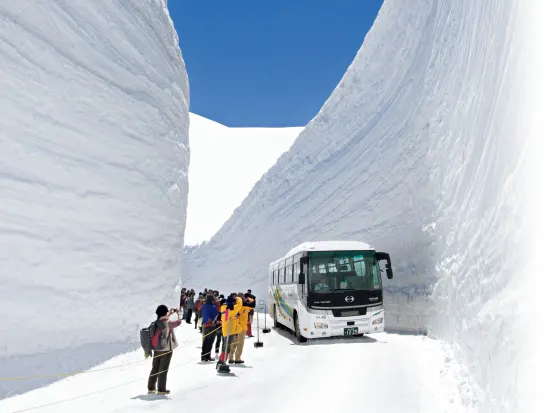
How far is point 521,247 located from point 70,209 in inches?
309

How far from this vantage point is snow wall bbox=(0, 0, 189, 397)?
8.33 metres

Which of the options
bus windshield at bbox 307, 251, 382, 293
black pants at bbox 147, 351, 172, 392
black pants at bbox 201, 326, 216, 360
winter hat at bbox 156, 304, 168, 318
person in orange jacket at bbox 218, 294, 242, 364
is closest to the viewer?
winter hat at bbox 156, 304, 168, 318

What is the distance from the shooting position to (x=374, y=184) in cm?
1991

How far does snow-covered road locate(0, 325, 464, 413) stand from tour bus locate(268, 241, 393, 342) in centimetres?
98

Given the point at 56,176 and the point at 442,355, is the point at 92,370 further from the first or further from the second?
the point at 442,355

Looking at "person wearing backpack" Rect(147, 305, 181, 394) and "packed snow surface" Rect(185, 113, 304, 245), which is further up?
"packed snow surface" Rect(185, 113, 304, 245)

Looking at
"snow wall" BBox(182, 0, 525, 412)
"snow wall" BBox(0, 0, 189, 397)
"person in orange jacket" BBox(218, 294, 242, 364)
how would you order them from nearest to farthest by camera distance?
"snow wall" BBox(182, 0, 525, 412) → "snow wall" BBox(0, 0, 189, 397) → "person in orange jacket" BBox(218, 294, 242, 364)

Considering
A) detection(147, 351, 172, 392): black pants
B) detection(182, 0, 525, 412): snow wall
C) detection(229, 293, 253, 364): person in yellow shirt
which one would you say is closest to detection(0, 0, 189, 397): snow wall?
detection(147, 351, 172, 392): black pants

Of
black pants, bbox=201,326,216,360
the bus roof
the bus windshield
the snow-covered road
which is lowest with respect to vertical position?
the snow-covered road

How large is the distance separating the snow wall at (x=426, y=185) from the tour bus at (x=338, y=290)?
4.71ft

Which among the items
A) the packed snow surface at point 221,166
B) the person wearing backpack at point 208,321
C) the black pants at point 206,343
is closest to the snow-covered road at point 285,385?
the black pants at point 206,343

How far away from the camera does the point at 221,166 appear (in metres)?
66.2

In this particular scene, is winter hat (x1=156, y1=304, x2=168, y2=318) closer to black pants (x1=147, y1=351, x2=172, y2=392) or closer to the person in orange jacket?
black pants (x1=147, y1=351, x2=172, y2=392)

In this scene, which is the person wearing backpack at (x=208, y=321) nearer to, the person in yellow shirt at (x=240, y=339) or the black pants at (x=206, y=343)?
the black pants at (x=206, y=343)
